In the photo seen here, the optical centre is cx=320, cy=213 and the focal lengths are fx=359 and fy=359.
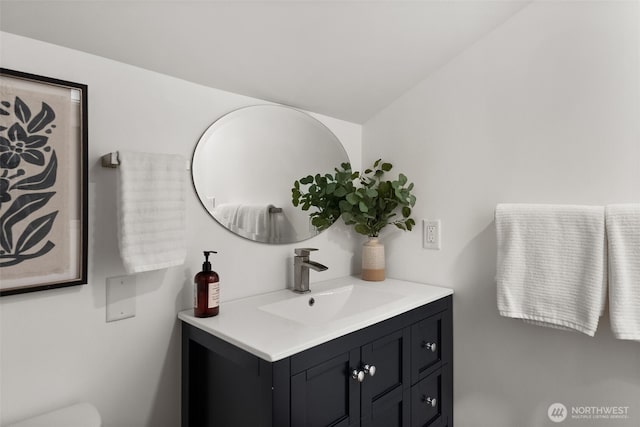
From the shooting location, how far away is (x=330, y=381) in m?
1.07

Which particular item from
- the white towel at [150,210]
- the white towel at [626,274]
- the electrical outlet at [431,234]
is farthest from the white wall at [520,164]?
the white towel at [150,210]

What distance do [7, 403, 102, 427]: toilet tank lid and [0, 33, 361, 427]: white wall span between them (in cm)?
5

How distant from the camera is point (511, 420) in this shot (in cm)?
148

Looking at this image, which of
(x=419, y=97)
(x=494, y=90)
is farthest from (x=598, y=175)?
(x=419, y=97)

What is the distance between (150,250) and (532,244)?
130cm

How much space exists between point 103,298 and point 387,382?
3.20 feet

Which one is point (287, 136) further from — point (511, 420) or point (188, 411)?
point (511, 420)

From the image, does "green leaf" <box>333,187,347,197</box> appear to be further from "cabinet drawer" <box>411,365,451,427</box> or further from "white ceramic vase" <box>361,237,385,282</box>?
"cabinet drawer" <box>411,365,451,427</box>

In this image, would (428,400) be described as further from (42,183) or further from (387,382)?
(42,183)

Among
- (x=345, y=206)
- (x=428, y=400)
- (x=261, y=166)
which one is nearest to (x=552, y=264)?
(x=428, y=400)

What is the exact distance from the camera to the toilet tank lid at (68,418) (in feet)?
3.03

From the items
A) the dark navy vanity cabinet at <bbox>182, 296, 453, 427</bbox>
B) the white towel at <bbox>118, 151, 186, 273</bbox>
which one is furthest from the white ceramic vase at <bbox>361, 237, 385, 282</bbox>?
the white towel at <bbox>118, 151, 186, 273</bbox>

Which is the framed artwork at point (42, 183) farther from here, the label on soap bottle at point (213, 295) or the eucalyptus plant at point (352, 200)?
the eucalyptus plant at point (352, 200)

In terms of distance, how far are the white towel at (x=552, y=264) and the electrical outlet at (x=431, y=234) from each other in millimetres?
309
